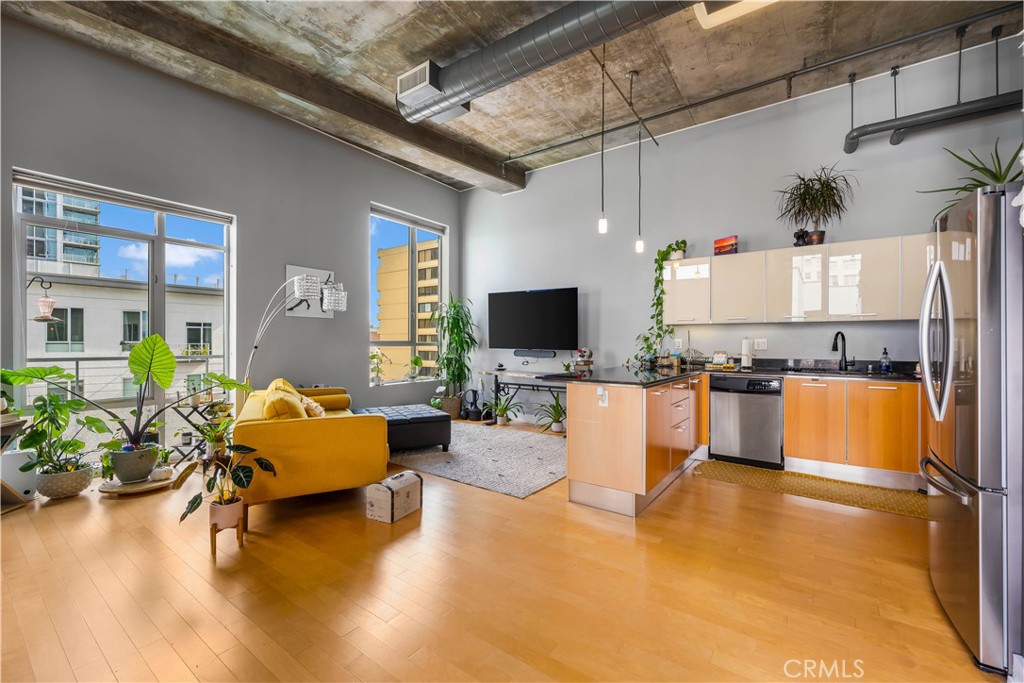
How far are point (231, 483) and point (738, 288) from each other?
4809 millimetres

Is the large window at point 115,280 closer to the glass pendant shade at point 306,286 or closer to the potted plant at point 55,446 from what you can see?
the potted plant at point 55,446

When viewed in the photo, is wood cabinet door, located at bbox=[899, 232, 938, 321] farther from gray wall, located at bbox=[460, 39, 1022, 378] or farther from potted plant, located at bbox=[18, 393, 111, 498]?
potted plant, located at bbox=[18, 393, 111, 498]

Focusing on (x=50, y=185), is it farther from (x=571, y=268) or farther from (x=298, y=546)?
(x=571, y=268)

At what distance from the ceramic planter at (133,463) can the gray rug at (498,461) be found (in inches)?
78.1

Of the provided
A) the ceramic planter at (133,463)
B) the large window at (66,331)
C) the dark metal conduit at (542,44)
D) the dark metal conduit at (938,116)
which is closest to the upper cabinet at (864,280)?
the dark metal conduit at (938,116)

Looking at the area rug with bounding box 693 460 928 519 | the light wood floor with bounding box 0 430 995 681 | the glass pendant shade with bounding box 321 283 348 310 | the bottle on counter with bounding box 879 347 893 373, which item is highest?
the glass pendant shade with bounding box 321 283 348 310

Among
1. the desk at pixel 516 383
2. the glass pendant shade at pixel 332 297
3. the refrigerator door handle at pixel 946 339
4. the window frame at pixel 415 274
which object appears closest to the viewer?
the refrigerator door handle at pixel 946 339

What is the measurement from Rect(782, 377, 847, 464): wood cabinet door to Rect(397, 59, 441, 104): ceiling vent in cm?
423

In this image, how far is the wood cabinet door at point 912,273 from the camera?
374 cm

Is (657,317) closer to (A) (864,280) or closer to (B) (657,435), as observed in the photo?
(A) (864,280)

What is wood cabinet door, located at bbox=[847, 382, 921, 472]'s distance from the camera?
11.6 ft

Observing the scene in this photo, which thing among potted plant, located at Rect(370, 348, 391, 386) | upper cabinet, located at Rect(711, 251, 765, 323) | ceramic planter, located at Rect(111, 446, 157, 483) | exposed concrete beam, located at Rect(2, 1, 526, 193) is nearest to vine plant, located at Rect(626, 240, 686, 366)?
upper cabinet, located at Rect(711, 251, 765, 323)

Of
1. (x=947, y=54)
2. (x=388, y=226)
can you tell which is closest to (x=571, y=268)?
(x=388, y=226)

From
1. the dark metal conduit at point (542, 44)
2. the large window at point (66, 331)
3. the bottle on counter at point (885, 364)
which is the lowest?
the bottle on counter at point (885, 364)
